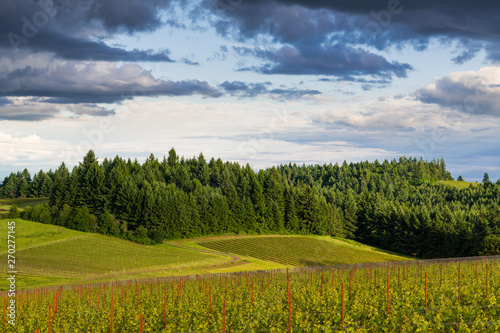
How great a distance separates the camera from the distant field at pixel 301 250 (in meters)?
110

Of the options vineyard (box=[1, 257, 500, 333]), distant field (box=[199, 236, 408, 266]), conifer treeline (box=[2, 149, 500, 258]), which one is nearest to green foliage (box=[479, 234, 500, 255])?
conifer treeline (box=[2, 149, 500, 258])

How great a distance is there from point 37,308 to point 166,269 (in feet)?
155

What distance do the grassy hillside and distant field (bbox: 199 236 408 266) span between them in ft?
39.5

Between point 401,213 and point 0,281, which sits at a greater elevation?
point 401,213

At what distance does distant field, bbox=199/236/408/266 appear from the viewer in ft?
360

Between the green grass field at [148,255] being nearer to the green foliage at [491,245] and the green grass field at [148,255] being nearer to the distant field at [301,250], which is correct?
the distant field at [301,250]

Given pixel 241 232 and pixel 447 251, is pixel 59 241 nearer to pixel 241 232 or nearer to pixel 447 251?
pixel 241 232

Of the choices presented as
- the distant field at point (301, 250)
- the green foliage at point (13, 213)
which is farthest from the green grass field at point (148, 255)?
the green foliage at point (13, 213)

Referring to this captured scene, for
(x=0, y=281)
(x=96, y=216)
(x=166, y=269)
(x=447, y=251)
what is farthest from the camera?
(x=96, y=216)

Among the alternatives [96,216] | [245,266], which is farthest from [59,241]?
[245,266]

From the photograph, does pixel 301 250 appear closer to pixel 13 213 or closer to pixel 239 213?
pixel 239 213

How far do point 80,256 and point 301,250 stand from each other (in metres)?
51.7

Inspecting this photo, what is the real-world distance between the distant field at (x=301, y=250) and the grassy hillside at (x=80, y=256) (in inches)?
474

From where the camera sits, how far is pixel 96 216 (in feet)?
443
